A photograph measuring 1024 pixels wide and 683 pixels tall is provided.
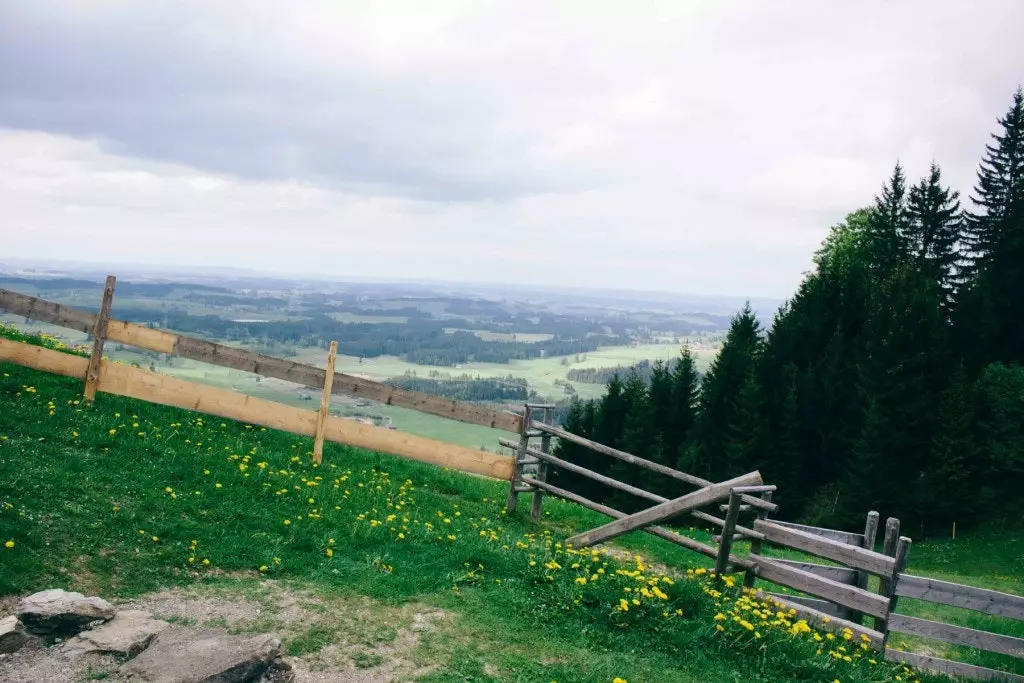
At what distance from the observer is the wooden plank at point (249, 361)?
12680 mm

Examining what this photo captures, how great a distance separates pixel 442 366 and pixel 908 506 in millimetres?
146909

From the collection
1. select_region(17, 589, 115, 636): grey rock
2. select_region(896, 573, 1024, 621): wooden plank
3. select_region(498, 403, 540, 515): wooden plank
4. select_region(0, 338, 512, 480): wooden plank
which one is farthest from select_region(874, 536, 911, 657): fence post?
select_region(17, 589, 115, 636): grey rock

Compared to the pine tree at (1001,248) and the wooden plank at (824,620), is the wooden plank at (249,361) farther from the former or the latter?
the pine tree at (1001,248)

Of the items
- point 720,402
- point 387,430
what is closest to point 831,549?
point 387,430

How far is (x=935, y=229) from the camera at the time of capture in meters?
45.3

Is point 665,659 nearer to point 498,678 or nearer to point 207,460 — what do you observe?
point 498,678

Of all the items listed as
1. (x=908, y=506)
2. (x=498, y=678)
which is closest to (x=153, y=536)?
(x=498, y=678)

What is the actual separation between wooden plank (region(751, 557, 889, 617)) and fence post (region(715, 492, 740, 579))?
16.9 inches

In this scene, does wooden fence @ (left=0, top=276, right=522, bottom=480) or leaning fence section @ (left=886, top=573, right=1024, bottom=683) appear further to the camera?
wooden fence @ (left=0, top=276, right=522, bottom=480)

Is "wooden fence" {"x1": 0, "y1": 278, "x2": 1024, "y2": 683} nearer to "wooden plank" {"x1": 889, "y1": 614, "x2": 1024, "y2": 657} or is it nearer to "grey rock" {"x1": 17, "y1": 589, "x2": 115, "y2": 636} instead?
"wooden plank" {"x1": 889, "y1": 614, "x2": 1024, "y2": 657}

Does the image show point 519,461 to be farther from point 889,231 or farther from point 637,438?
point 889,231

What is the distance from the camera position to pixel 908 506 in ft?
100

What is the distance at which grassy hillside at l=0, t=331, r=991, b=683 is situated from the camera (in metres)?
7.39

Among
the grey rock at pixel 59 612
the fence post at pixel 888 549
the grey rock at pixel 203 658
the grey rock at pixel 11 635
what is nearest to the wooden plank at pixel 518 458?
the fence post at pixel 888 549
